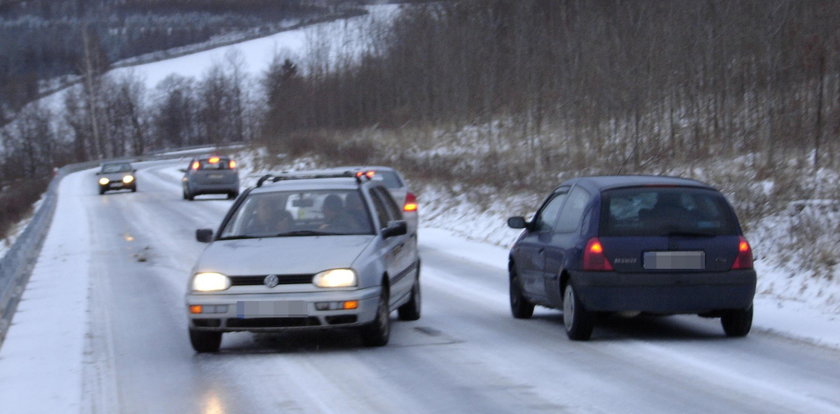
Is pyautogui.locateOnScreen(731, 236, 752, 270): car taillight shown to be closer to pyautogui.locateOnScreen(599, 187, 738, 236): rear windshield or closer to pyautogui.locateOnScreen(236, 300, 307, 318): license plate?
pyautogui.locateOnScreen(599, 187, 738, 236): rear windshield

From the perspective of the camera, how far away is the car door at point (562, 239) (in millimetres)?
10211

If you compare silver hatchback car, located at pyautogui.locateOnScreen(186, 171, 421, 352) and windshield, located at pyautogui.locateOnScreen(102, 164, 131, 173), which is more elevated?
silver hatchback car, located at pyautogui.locateOnScreen(186, 171, 421, 352)

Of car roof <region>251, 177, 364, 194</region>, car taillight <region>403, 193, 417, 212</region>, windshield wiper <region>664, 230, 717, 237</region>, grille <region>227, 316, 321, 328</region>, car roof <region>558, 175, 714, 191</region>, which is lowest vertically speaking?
car taillight <region>403, 193, 417, 212</region>

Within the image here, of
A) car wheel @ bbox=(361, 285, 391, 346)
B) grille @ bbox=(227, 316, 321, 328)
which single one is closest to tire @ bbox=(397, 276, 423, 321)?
car wheel @ bbox=(361, 285, 391, 346)

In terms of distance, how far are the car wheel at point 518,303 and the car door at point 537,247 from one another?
14cm

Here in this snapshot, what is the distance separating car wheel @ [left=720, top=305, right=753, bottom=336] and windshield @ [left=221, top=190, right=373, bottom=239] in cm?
342

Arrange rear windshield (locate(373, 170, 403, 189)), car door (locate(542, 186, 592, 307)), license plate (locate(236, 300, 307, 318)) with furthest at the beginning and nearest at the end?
rear windshield (locate(373, 170, 403, 189)) → car door (locate(542, 186, 592, 307)) → license plate (locate(236, 300, 307, 318))

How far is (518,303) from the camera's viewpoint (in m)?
12.0

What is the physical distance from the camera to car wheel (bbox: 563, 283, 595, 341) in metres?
9.95

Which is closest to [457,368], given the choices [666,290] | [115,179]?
[666,290]

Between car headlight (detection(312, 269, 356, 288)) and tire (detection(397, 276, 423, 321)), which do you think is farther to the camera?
tire (detection(397, 276, 423, 321))

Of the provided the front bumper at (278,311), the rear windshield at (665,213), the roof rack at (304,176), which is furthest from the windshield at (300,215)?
the rear windshield at (665,213)

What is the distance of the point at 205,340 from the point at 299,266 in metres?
1.14

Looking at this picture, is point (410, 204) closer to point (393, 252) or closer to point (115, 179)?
point (393, 252)
